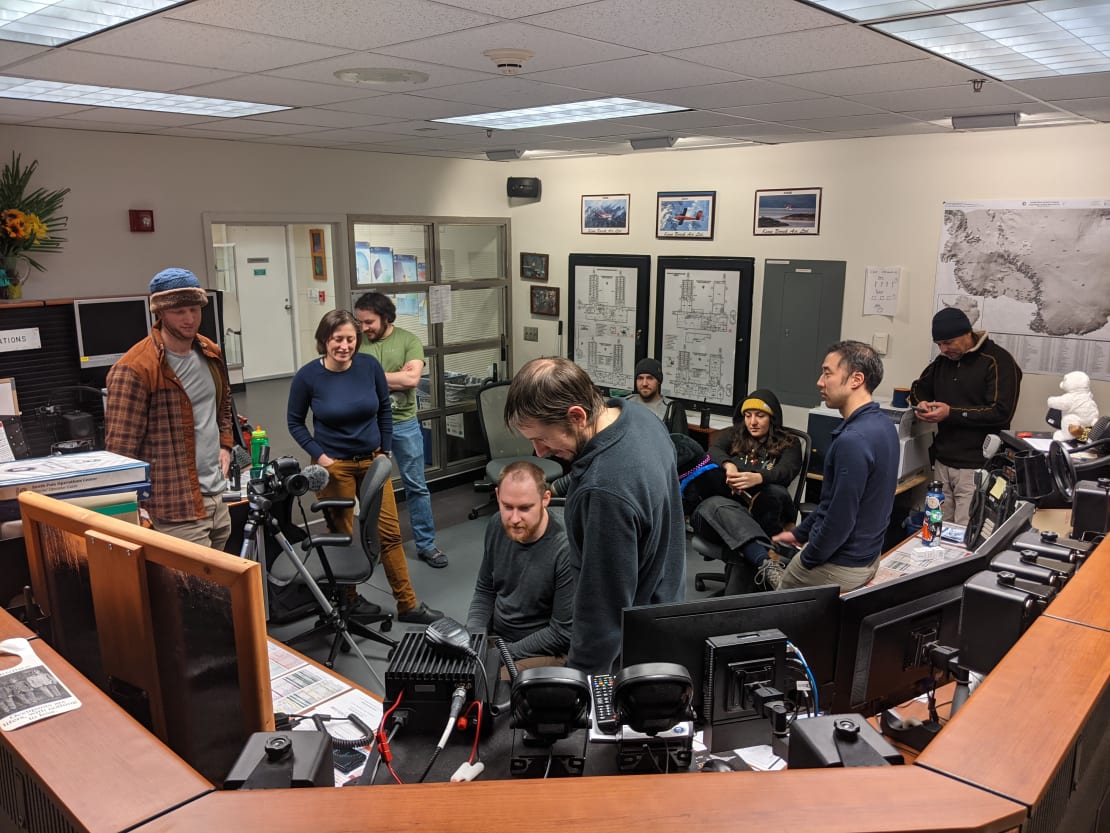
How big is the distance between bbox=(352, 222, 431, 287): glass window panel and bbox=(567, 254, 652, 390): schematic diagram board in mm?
1186

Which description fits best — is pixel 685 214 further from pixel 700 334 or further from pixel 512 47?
pixel 512 47

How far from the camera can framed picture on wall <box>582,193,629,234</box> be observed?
6094 mm

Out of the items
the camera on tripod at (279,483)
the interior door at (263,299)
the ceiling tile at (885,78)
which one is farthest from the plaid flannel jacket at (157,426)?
the interior door at (263,299)

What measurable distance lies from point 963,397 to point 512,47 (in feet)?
10.6

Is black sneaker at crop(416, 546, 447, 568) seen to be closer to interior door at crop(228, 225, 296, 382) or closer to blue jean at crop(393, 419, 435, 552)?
blue jean at crop(393, 419, 435, 552)

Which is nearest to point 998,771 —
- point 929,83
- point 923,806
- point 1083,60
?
point 923,806

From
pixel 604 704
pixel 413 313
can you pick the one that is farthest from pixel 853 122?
pixel 604 704

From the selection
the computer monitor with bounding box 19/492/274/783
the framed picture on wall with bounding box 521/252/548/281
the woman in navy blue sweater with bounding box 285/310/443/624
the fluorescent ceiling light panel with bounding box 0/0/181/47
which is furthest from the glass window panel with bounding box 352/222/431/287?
the computer monitor with bounding box 19/492/274/783

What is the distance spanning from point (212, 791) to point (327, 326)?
343 cm

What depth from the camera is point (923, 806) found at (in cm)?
74

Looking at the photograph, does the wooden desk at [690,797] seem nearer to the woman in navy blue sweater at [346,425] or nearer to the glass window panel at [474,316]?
the woman in navy blue sweater at [346,425]

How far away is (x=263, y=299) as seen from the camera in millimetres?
8805

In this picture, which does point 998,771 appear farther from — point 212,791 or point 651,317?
point 651,317

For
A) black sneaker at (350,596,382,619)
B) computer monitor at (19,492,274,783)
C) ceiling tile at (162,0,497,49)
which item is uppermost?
ceiling tile at (162,0,497,49)
